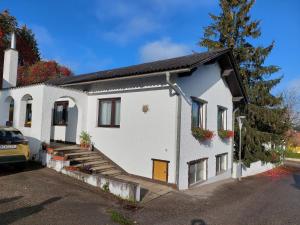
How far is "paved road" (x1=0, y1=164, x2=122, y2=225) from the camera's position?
19.8 ft

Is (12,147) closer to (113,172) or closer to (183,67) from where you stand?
(113,172)

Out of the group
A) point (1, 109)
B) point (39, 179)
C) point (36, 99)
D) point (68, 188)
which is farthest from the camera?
point (1, 109)

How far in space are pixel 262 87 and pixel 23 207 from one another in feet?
60.4

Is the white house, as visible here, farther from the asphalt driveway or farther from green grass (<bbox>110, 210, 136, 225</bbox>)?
green grass (<bbox>110, 210, 136, 225</bbox>)

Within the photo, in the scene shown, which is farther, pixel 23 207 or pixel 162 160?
pixel 162 160

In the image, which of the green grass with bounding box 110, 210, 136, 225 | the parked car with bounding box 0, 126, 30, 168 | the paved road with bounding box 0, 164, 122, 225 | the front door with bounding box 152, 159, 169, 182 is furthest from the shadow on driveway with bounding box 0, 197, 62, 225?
the front door with bounding box 152, 159, 169, 182

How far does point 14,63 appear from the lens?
15297 millimetres

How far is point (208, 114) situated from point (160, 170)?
13.5ft

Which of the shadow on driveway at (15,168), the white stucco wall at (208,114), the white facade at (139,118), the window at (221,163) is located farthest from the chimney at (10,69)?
the window at (221,163)

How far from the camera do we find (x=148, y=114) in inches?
416

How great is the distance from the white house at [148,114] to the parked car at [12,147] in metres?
1.41

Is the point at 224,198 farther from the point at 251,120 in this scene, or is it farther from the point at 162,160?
the point at 251,120

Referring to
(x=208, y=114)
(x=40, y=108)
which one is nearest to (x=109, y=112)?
(x=40, y=108)

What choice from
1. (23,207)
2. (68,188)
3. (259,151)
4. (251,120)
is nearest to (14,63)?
(68,188)
